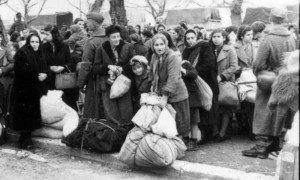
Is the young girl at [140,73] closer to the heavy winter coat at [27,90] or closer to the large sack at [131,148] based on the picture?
the large sack at [131,148]

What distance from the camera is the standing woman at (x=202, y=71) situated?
6.59 m

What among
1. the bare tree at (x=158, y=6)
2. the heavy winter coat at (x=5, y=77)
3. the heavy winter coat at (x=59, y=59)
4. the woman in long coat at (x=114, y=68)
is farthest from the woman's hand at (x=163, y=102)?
the bare tree at (x=158, y=6)

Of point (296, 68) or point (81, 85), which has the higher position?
point (296, 68)

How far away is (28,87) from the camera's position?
22.2 ft

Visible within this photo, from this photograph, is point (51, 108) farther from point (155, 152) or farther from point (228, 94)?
point (228, 94)

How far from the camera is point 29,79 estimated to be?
266 inches

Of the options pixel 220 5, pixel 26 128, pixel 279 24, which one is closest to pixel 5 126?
pixel 26 128

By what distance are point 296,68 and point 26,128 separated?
498 cm

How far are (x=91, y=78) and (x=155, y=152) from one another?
6.37 feet

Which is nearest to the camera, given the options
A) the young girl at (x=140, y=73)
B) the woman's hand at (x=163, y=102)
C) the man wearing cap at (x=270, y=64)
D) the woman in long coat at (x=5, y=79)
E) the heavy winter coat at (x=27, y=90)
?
the man wearing cap at (x=270, y=64)

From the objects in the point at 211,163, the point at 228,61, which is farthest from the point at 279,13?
the point at 211,163

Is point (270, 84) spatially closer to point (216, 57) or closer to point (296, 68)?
point (216, 57)

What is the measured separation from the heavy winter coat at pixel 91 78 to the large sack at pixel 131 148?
129 centimetres

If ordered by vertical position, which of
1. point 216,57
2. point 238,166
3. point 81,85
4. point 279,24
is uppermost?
point 279,24
